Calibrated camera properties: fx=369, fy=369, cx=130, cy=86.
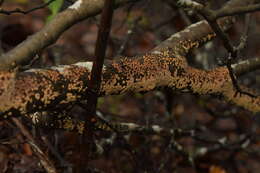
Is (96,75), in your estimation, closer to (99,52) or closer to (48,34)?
(99,52)

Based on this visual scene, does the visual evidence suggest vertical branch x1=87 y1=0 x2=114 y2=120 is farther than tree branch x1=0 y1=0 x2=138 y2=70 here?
No

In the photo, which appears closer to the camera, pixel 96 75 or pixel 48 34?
pixel 96 75

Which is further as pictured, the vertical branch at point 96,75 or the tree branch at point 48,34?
the tree branch at point 48,34

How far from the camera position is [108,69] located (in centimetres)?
126

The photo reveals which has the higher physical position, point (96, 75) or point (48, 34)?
point (48, 34)

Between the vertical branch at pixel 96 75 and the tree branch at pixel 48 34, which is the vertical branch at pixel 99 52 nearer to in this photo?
the vertical branch at pixel 96 75

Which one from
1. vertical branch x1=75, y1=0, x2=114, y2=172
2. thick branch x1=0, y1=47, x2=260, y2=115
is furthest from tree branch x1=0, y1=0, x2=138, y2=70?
vertical branch x1=75, y1=0, x2=114, y2=172

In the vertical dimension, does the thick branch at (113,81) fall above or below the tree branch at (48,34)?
below

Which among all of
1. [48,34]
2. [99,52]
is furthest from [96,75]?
[48,34]

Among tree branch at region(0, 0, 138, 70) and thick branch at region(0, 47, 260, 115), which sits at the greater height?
tree branch at region(0, 0, 138, 70)

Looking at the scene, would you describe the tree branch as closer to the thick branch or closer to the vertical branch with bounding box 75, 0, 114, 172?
the thick branch

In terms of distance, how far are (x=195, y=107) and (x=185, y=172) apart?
2.88 ft

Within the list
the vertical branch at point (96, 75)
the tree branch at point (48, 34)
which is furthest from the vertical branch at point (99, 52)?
the tree branch at point (48, 34)

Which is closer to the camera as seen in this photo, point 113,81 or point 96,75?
point 96,75
